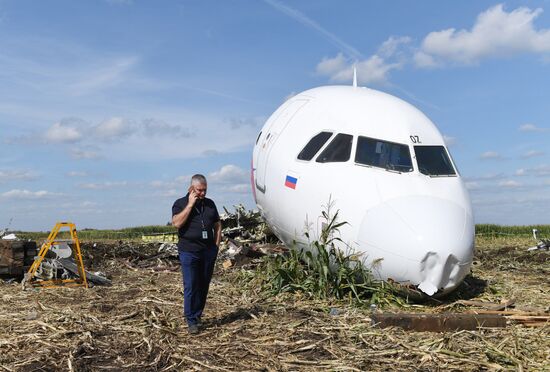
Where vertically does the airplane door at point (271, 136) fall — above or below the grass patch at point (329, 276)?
above

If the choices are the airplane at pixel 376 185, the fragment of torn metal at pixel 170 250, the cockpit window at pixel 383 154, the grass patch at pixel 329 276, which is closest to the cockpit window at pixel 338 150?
the airplane at pixel 376 185

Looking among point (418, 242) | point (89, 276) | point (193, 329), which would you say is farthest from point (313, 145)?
point (89, 276)

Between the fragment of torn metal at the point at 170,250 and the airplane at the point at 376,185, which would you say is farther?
the fragment of torn metal at the point at 170,250

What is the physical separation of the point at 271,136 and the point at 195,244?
522 cm

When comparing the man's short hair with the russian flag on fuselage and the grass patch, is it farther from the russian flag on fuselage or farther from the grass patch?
the russian flag on fuselage

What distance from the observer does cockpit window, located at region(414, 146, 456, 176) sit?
10.3 metres

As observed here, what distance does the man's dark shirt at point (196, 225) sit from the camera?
852 centimetres

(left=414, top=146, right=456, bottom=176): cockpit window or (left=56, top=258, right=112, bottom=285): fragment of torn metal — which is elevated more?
(left=414, top=146, right=456, bottom=176): cockpit window

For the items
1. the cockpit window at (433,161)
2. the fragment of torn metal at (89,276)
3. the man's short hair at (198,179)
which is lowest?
the fragment of torn metal at (89,276)

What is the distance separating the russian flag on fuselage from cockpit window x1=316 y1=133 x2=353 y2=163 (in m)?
0.68

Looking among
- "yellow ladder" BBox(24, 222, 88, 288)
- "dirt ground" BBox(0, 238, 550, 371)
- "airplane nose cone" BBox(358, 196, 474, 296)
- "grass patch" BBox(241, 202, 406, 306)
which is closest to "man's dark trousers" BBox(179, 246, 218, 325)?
"dirt ground" BBox(0, 238, 550, 371)

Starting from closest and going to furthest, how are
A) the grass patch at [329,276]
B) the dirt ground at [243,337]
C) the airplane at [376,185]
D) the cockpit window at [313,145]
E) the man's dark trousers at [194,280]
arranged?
the dirt ground at [243,337], the man's dark trousers at [194,280], the airplane at [376,185], the grass patch at [329,276], the cockpit window at [313,145]

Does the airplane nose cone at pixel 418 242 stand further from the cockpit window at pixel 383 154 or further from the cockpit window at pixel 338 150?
the cockpit window at pixel 338 150

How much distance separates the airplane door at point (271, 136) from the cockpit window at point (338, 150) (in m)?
2.16
